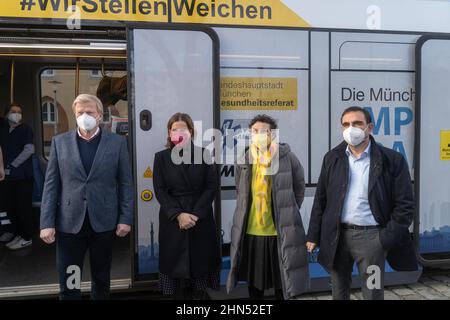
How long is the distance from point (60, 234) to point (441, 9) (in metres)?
3.56

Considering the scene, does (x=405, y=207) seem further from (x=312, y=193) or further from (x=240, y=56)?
(x=240, y=56)

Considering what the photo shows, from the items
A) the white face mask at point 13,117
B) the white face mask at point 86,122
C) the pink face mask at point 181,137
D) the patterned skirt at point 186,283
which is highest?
the white face mask at point 13,117

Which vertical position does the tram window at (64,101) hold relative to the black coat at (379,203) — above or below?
above

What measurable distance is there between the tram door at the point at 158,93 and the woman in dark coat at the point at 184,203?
0.43m

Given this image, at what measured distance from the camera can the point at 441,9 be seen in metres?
3.66

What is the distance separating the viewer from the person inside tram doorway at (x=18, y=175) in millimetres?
4949

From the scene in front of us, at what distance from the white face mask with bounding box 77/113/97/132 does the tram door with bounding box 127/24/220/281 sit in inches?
24.8

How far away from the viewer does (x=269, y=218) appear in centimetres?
280

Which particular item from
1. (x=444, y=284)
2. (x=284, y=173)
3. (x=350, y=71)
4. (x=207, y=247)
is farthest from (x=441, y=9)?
(x=207, y=247)

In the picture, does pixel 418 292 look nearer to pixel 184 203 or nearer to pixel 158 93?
pixel 184 203

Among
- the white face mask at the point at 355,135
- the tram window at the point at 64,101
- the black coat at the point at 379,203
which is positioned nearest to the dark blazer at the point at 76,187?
the black coat at the point at 379,203

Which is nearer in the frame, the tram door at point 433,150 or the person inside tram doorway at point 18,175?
the tram door at point 433,150

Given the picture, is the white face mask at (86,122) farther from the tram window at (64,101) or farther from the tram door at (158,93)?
the tram window at (64,101)

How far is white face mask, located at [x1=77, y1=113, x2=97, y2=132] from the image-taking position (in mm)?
2641
